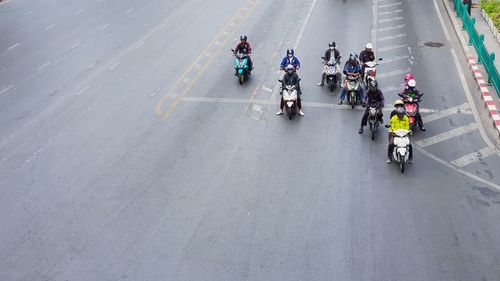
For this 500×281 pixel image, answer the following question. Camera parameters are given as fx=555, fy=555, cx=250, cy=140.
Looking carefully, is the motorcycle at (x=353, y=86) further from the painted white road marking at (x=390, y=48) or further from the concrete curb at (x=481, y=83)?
the painted white road marking at (x=390, y=48)

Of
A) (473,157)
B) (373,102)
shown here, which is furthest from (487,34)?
(473,157)

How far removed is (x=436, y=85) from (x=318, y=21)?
1096cm

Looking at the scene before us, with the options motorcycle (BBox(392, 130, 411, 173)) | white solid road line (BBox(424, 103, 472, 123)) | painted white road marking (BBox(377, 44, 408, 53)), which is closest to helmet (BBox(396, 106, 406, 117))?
motorcycle (BBox(392, 130, 411, 173))

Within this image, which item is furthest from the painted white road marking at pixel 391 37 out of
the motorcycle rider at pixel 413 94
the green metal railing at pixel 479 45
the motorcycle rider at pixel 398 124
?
the motorcycle rider at pixel 398 124

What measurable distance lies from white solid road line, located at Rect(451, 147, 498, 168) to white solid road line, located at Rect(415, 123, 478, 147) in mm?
1107

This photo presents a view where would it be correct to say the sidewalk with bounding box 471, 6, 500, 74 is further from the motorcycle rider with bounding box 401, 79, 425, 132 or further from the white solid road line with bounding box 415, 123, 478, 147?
the motorcycle rider with bounding box 401, 79, 425, 132

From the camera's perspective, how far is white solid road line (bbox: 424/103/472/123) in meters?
18.5

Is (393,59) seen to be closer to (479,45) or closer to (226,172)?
(479,45)

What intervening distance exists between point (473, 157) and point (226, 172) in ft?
23.4

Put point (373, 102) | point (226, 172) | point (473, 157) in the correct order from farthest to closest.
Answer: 1. point (373, 102)
2. point (473, 157)
3. point (226, 172)

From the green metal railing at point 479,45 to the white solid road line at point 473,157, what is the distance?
4209 mm

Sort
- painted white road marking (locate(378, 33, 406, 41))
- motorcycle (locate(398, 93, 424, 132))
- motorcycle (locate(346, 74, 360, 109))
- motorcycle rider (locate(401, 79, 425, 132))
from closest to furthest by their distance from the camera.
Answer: motorcycle (locate(398, 93, 424, 132)) < motorcycle rider (locate(401, 79, 425, 132)) < motorcycle (locate(346, 74, 360, 109)) < painted white road marking (locate(378, 33, 406, 41))

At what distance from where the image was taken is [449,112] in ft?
61.9

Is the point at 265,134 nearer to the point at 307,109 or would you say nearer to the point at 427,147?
the point at 307,109
